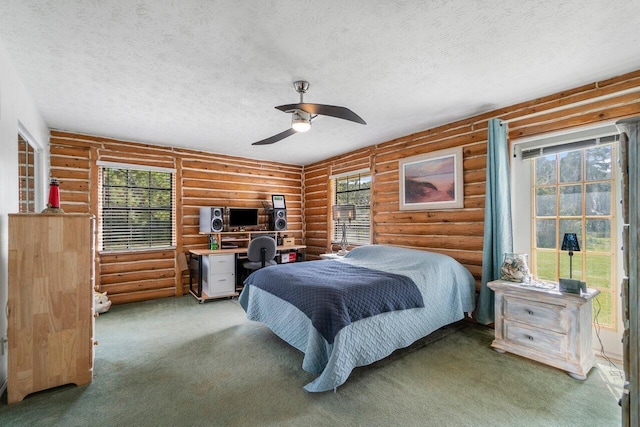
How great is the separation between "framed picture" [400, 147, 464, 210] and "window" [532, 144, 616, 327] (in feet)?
2.62

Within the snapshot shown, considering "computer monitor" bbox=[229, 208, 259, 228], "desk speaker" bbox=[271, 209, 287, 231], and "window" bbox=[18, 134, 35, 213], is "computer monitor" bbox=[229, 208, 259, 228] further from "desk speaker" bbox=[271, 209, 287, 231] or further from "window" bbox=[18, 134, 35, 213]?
"window" bbox=[18, 134, 35, 213]

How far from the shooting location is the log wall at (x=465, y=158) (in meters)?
2.64

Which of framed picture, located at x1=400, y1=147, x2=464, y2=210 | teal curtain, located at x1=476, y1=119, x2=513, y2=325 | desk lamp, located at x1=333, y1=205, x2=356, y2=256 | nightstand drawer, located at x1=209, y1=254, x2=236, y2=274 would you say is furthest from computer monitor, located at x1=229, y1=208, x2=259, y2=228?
teal curtain, located at x1=476, y1=119, x2=513, y2=325

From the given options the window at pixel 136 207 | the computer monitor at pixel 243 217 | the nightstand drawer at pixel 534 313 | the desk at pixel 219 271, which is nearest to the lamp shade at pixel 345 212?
the computer monitor at pixel 243 217

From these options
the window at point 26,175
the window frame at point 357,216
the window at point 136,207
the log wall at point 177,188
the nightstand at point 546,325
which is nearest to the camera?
the nightstand at point 546,325

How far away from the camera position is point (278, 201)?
5.68 m

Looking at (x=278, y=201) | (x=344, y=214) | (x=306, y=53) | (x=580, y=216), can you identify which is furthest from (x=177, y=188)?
(x=580, y=216)

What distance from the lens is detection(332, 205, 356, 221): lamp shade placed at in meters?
4.75

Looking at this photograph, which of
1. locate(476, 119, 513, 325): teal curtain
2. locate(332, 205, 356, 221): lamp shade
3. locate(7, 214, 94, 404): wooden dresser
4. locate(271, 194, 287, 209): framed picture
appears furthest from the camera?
locate(271, 194, 287, 209): framed picture

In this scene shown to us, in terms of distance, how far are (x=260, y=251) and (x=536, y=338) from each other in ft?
11.2

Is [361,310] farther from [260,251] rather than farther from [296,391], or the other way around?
[260,251]

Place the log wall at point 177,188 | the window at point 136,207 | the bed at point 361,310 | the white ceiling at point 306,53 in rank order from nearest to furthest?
the white ceiling at point 306,53 → the bed at point 361,310 → the log wall at point 177,188 → the window at point 136,207

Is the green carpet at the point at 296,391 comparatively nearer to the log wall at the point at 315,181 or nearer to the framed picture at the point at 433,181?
the log wall at the point at 315,181

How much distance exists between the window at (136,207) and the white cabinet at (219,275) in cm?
88
